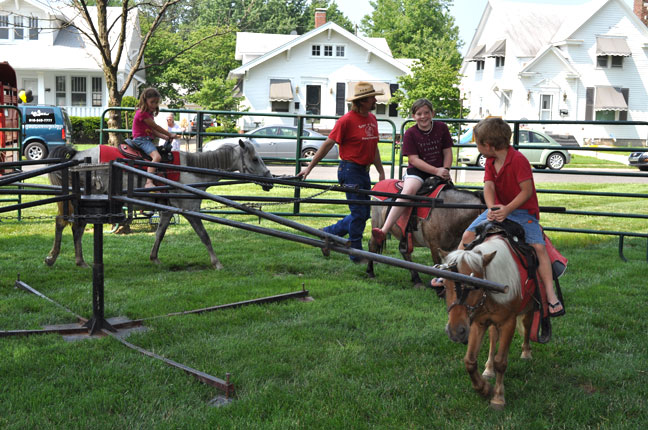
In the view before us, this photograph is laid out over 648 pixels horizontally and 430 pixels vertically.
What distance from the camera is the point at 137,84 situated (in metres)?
44.0

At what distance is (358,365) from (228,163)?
4.89 meters

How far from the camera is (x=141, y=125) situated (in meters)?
8.73

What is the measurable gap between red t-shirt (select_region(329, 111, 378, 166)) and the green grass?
141 cm

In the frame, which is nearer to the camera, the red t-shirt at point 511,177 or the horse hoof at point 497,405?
the horse hoof at point 497,405

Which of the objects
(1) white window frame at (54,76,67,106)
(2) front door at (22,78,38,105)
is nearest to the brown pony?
(1) white window frame at (54,76,67,106)

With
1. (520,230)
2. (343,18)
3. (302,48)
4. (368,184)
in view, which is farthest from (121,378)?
(343,18)

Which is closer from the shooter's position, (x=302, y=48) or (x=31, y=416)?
(x=31, y=416)

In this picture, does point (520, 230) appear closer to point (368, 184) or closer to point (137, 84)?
point (368, 184)

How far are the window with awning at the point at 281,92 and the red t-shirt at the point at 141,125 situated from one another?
31105mm

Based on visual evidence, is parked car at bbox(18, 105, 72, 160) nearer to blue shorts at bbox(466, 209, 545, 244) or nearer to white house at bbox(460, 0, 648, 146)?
blue shorts at bbox(466, 209, 545, 244)

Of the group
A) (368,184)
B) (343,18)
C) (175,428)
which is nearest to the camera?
(175,428)

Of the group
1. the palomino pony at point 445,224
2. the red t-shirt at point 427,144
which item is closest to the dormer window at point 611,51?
the red t-shirt at point 427,144

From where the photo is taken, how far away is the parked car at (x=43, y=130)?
23.2m

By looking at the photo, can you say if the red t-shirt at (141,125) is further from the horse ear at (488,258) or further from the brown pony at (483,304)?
the horse ear at (488,258)
